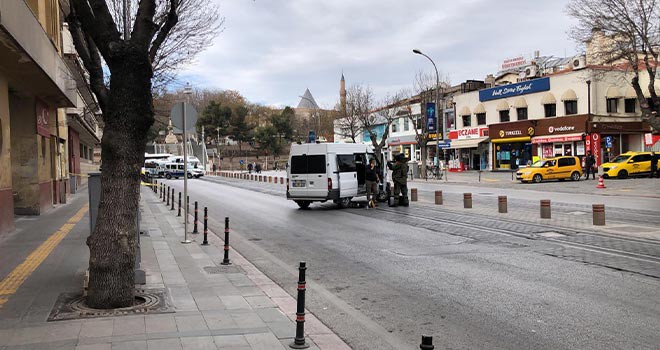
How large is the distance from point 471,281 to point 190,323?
4003 millimetres

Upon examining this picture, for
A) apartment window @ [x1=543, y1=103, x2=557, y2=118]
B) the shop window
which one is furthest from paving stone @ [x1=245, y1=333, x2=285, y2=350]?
the shop window

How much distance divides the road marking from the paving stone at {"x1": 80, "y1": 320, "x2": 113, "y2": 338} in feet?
5.51

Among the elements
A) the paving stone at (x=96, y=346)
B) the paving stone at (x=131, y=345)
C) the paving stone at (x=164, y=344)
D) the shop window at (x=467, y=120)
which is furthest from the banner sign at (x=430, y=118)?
the paving stone at (x=96, y=346)

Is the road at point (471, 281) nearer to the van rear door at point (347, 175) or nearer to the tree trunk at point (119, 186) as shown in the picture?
the tree trunk at point (119, 186)

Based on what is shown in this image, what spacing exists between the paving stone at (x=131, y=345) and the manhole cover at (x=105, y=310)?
1030mm

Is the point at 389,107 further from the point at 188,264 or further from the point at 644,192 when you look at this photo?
the point at 188,264

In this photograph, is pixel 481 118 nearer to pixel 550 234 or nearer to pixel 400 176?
pixel 400 176

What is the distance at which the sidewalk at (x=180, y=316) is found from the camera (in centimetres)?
498

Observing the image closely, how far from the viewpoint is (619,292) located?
271 inches

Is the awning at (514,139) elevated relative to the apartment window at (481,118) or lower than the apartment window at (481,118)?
lower

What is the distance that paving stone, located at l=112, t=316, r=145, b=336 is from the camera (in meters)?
5.22

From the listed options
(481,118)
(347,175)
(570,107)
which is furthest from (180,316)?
(481,118)

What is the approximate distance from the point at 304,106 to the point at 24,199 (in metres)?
138

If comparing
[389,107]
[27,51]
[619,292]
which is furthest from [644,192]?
[389,107]
